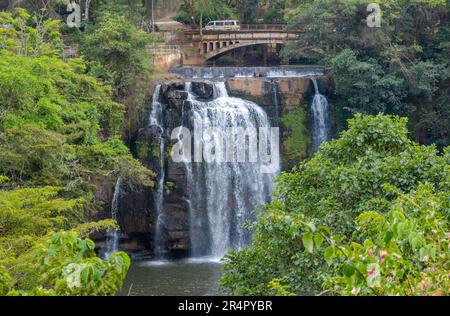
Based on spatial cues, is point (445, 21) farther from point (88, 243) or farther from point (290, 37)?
point (88, 243)

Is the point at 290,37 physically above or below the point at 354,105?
above

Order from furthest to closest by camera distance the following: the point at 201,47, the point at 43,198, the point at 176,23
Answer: the point at 176,23 → the point at 201,47 → the point at 43,198

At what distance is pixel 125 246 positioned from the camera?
23.8m

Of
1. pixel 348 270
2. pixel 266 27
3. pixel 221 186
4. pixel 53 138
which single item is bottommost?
pixel 221 186

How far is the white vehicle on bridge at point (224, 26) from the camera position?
33578 millimetres

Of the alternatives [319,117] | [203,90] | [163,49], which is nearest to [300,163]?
[203,90]

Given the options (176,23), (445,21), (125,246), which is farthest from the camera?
(176,23)

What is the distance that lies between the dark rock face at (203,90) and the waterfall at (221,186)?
224mm

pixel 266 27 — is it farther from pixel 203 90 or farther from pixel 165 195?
pixel 165 195

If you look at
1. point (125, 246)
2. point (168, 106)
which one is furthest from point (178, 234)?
point (168, 106)

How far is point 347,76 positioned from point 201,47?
8.05 m

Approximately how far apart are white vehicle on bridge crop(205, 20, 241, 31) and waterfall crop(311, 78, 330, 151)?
791 cm

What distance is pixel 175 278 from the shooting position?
20547 millimetres

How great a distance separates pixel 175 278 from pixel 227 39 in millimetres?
14027
